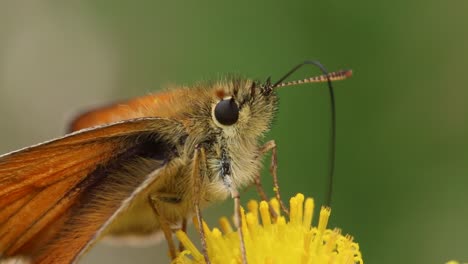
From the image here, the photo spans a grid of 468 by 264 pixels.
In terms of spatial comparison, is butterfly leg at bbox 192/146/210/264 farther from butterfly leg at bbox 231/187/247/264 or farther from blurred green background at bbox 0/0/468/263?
blurred green background at bbox 0/0/468/263

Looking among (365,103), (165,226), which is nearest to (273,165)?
(165,226)

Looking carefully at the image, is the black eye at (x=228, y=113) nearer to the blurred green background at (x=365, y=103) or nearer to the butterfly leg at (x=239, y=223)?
the butterfly leg at (x=239, y=223)

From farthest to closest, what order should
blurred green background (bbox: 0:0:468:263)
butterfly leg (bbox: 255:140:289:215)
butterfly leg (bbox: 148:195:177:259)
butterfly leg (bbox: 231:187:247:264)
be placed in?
1. blurred green background (bbox: 0:0:468:263)
2. butterfly leg (bbox: 255:140:289:215)
3. butterfly leg (bbox: 148:195:177:259)
4. butterfly leg (bbox: 231:187:247:264)

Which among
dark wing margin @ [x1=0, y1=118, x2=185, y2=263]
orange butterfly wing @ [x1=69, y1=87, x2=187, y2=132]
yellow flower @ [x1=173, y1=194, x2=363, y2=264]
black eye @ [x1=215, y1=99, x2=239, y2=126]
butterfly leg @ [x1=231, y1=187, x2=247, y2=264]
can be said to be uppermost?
orange butterfly wing @ [x1=69, y1=87, x2=187, y2=132]

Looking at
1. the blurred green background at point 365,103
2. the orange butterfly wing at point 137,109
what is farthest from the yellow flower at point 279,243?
the blurred green background at point 365,103

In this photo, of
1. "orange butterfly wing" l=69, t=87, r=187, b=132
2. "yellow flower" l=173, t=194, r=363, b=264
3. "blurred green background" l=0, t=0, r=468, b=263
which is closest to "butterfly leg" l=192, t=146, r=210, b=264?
"yellow flower" l=173, t=194, r=363, b=264
